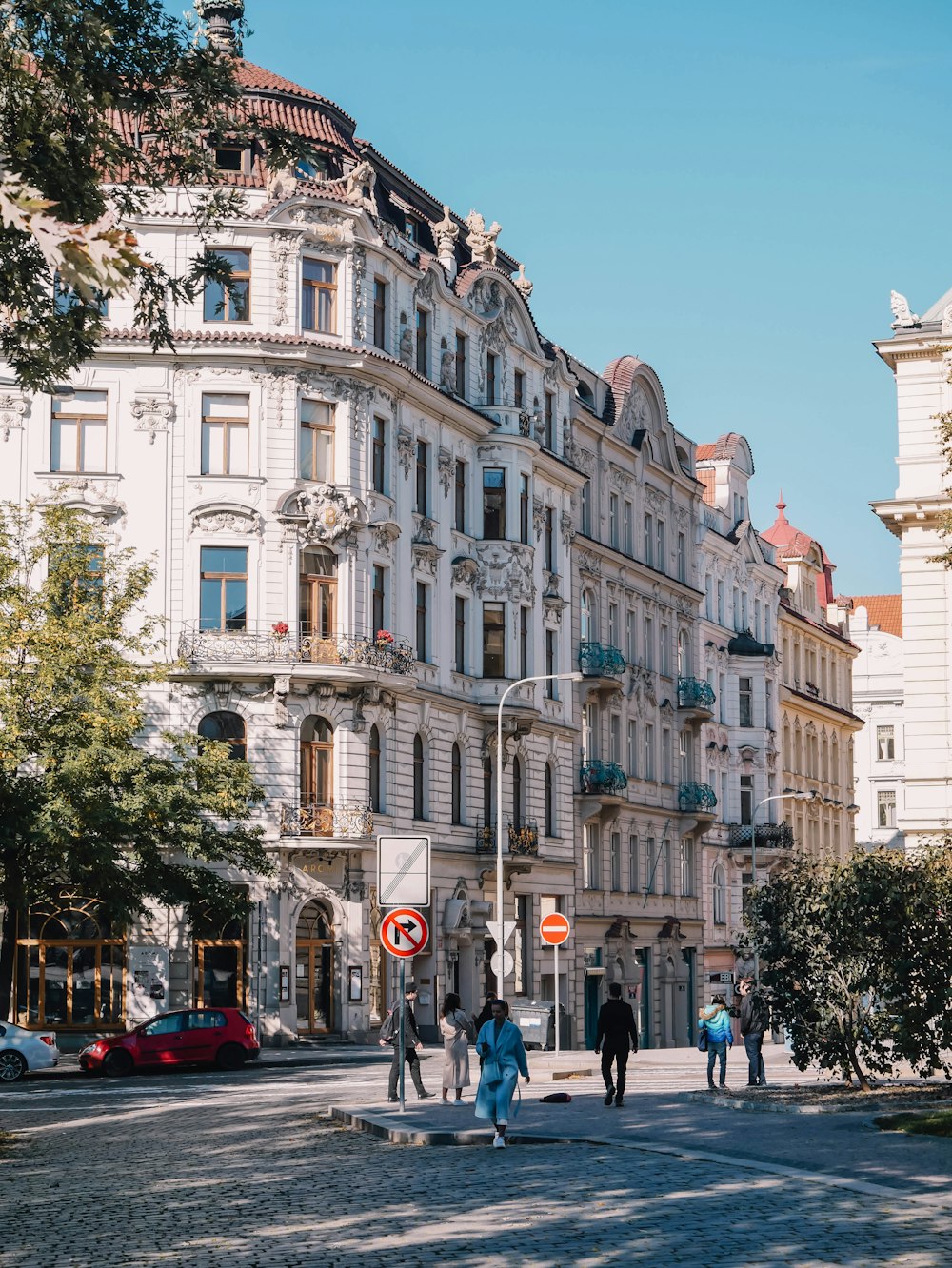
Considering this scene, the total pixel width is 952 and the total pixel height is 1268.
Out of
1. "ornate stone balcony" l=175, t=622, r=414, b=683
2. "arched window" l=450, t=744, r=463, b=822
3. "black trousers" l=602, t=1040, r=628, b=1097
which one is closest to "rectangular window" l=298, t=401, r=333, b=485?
"ornate stone balcony" l=175, t=622, r=414, b=683

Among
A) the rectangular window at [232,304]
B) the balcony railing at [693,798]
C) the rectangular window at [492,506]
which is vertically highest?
the rectangular window at [232,304]

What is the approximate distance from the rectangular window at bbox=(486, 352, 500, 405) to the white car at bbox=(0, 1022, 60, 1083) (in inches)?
1065

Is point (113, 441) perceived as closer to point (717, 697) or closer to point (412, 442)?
point (412, 442)

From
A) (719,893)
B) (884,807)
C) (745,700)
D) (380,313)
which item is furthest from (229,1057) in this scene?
(884,807)

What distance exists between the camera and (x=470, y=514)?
56.9 metres

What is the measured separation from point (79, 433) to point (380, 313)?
336 inches

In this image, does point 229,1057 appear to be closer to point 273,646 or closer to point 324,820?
point 324,820

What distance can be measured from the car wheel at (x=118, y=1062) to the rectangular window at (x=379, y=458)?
17430 mm

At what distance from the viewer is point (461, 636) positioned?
184 feet

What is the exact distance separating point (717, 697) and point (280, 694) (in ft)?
122

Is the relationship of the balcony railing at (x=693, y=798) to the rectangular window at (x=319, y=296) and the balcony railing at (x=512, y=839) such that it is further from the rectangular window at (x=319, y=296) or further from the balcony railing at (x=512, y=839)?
the rectangular window at (x=319, y=296)

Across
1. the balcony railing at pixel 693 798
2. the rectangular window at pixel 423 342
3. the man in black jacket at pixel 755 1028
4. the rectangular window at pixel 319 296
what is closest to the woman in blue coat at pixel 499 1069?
the man in black jacket at pixel 755 1028

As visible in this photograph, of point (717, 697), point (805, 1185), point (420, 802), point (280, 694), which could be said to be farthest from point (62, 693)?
point (717, 697)

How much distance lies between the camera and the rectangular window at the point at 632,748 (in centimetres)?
6856
